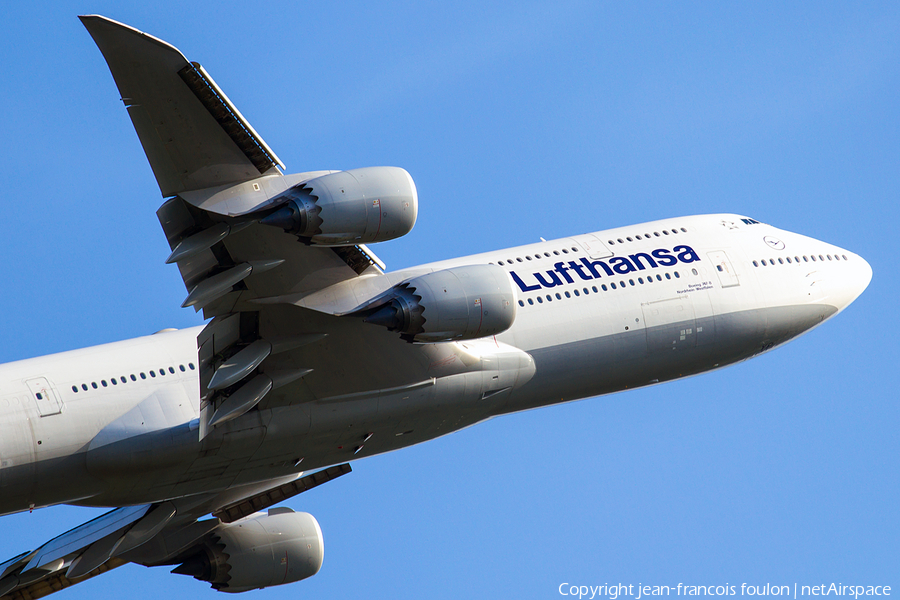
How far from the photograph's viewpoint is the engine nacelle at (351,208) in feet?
61.0

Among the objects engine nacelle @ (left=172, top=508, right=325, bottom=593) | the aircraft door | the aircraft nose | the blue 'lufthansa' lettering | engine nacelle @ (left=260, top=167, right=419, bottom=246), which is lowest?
engine nacelle @ (left=172, top=508, right=325, bottom=593)

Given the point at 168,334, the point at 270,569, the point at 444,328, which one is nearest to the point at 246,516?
the point at 270,569

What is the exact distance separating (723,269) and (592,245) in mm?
3222

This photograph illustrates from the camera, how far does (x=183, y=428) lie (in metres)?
22.4

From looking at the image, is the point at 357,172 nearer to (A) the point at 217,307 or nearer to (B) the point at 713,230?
(A) the point at 217,307

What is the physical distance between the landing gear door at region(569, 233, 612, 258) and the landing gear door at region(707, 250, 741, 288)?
106 inches

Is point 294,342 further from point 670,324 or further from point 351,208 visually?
point 670,324

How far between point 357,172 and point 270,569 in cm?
1284

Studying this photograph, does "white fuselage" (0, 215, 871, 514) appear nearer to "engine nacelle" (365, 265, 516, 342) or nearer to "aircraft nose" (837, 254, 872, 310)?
"aircraft nose" (837, 254, 872, 310)

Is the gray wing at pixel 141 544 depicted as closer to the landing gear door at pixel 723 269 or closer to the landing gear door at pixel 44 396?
the landing gear door at pixel 44 396

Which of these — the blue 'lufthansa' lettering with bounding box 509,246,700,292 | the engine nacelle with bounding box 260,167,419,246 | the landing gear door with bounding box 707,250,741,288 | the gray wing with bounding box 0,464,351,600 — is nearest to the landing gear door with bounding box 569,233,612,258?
the blue 'lufthansa' lettering with bounding box 509,246,700,292

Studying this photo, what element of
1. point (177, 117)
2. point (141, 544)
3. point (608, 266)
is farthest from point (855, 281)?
point (141, 544)

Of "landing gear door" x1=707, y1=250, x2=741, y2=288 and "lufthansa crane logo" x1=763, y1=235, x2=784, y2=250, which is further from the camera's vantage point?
"lufthansa crane logo" x1=763, y1=235, x2=784, y2=250

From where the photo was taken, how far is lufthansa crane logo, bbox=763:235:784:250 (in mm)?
28312
